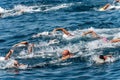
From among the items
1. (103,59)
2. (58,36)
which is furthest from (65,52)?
(58,36)

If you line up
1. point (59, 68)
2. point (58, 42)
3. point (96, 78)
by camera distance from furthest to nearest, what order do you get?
point (58, 42), point (59, 68), point (96, 78)

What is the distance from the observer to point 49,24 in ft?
103

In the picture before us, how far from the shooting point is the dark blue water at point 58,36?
779 inches

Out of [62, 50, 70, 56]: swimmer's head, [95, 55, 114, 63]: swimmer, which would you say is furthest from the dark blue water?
[62, 50, 70, 56]: swimmer's head

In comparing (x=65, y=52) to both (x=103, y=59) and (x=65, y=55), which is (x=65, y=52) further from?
(x=103, y=59)

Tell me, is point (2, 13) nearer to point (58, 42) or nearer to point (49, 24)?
point (49, 24)

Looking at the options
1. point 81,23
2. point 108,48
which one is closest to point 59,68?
point 108,48

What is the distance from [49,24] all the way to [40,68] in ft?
35.6

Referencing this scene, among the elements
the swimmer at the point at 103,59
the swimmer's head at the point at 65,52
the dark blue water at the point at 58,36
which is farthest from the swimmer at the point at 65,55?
the swimmer at the point at 103,59

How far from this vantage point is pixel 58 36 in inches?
1093

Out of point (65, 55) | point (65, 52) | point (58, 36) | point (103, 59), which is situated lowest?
point (103, 59)

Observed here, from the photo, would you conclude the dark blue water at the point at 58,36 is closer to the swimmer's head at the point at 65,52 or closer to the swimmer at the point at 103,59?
the swimmer at the point at 103,59

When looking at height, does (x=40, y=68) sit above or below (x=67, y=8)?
below

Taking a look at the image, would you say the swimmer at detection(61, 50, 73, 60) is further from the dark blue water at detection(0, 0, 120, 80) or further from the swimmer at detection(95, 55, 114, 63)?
the swimmer at detection(95, 55, 114, 63)
